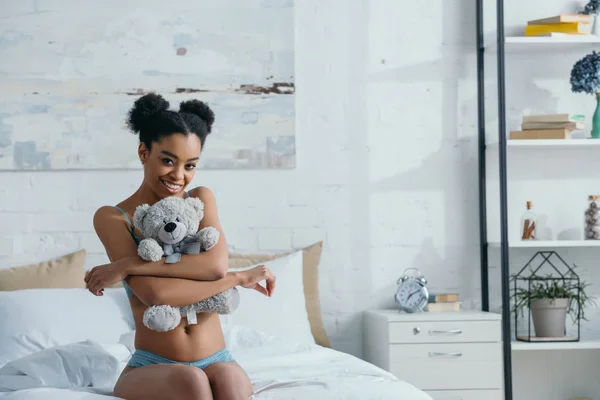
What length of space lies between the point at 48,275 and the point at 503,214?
1.98 meters

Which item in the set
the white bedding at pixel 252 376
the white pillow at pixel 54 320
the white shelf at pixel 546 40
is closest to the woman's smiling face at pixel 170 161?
the white bedding at pixel 252 376

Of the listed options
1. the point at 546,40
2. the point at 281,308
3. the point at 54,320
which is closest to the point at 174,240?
the point at 54,320

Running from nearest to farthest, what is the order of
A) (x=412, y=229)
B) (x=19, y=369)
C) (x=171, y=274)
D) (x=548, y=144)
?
(x=171, y=274)
(x=19, y=369)
(x=548, y=144)
(x=412, y=229)

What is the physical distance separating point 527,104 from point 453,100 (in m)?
0.35

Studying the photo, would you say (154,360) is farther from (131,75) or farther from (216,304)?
(131,75)

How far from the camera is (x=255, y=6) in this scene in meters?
3.85

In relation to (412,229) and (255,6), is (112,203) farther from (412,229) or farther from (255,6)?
(412,229)

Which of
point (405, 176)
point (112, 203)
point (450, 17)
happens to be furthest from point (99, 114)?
point (450, 17)

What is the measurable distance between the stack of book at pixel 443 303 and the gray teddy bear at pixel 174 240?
1642 millimetres

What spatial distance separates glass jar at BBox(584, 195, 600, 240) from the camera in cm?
376

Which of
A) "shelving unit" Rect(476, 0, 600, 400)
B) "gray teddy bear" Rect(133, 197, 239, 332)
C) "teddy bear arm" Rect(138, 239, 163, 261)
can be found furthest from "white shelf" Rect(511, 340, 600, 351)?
"teddy bear arm" Rect(138, 239, 163, 261)

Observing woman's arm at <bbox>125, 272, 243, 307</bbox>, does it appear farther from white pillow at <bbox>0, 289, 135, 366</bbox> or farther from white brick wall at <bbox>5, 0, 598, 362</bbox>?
white brick wall at <bbox>5, 0, 598, 362</bbox>

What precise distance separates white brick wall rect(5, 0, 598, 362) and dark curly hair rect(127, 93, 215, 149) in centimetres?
154

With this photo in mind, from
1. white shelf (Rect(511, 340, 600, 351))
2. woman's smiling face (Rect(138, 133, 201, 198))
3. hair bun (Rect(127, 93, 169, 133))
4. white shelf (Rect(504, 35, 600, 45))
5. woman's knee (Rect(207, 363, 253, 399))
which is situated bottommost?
white shelf (Rect(511, 340, 600, 351))
